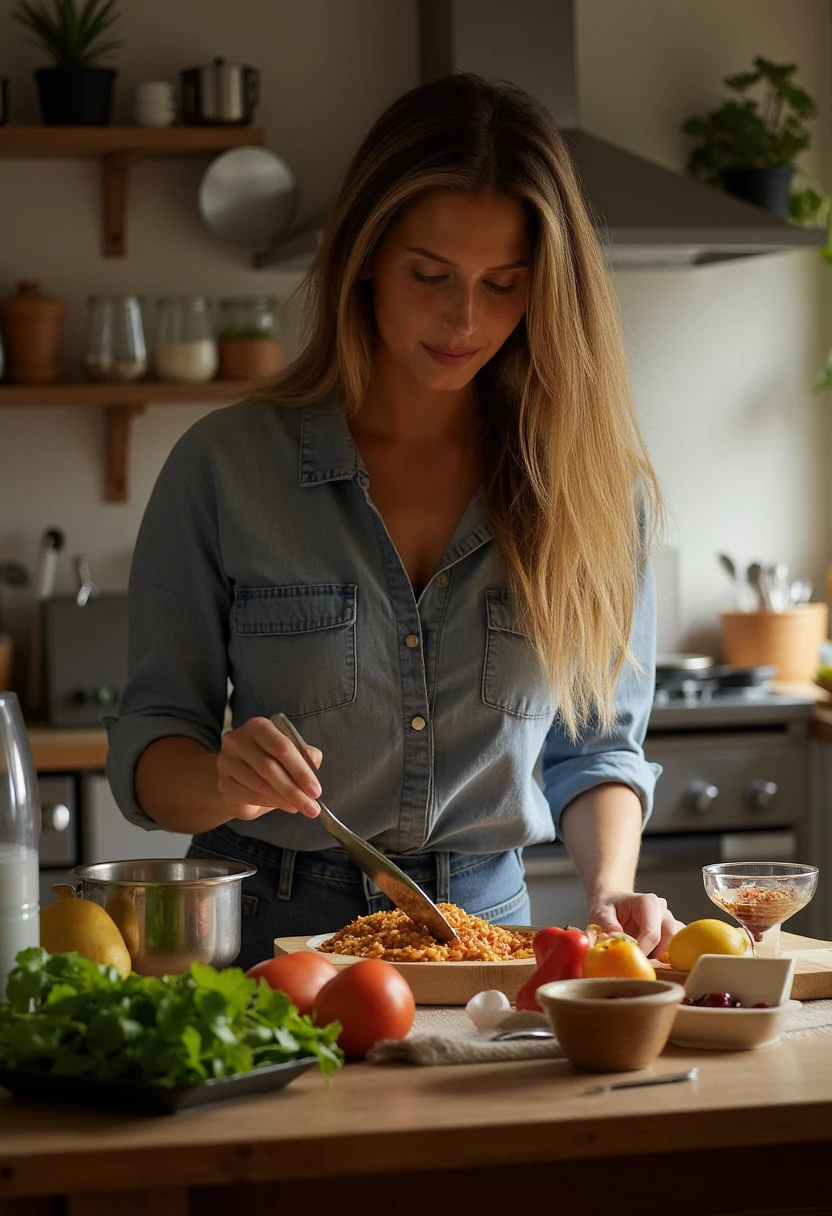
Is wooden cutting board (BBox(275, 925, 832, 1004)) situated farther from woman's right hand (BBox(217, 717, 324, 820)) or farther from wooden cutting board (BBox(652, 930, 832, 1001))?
woman's right hand (BBox(217, 717, 324, 820))

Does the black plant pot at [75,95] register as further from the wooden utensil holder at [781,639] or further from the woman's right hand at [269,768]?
the woman's right hand at [269,768]

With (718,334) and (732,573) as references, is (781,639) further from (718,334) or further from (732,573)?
(718,334)

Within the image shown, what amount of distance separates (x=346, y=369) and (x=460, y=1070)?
0.78 metres

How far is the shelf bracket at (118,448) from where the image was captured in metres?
3.48

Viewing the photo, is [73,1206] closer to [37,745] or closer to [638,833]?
[638,833]

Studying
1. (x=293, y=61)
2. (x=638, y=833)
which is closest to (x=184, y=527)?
(x=638, y=833)

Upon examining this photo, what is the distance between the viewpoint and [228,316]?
3.48 metres

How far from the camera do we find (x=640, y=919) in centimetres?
137

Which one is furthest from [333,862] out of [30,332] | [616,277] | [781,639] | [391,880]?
[616,277]

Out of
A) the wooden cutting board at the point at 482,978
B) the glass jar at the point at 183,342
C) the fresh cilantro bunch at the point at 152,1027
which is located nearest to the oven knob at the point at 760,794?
the glass jar at the point at 183,342

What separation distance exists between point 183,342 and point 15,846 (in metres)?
2.36

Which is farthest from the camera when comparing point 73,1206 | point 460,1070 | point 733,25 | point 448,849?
point 733,25

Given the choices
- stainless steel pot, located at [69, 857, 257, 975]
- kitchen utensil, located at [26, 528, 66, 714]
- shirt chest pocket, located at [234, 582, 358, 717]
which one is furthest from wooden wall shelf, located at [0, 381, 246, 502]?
stainless steel pot, located at [69, 857, 257, 975]

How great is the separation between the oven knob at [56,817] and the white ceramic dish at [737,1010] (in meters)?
1.93
